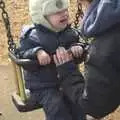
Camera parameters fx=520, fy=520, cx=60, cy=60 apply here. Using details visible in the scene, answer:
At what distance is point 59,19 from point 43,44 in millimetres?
199

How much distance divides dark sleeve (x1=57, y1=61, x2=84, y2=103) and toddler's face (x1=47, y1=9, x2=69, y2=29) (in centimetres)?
32

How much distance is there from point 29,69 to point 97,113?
0.71 meters

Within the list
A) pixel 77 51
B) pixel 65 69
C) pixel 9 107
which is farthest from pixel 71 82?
pixel 9 107

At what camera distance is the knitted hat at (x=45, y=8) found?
11.1ft

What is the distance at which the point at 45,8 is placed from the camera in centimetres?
340

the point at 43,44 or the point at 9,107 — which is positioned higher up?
the point at 43,44

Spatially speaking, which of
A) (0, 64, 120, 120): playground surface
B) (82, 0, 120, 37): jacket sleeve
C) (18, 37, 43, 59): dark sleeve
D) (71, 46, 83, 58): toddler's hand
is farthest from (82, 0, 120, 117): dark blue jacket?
(0, 64, 120, 120): playground surface

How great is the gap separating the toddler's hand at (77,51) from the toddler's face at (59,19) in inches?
7.7

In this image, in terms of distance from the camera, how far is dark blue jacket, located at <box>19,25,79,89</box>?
11.3ft

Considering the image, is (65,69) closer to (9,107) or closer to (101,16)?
(101,16)

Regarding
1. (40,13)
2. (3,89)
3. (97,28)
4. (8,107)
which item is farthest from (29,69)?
(3,89)

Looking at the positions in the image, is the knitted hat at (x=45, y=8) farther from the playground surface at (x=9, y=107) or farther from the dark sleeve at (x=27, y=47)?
the playground surface at (x=9, y=107)

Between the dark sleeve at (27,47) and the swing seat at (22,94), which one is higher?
the dark sleeve at (27,47)

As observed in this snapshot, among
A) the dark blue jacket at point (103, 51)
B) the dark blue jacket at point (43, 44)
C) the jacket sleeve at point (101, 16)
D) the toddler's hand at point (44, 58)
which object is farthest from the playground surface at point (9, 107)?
the jacket sleeve at point (101, 16)
